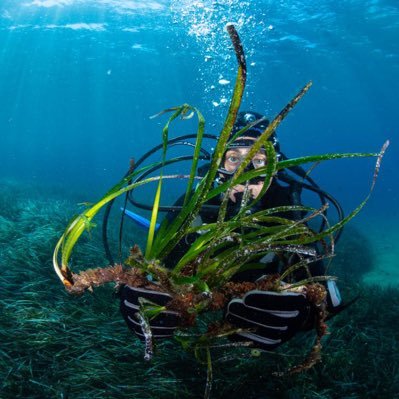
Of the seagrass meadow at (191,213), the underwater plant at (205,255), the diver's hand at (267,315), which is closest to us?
the underwater plant at (205,255)

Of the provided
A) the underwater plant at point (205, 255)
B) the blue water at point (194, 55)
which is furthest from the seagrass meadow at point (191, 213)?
the blue water at point (194, 55)

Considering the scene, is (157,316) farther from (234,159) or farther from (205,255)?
(234,159)

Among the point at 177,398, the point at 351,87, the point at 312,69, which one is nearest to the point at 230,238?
the point at 177,398

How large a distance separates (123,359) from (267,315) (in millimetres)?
2749

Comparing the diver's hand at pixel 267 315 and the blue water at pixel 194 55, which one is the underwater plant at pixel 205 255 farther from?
the blue water at pixel 194 55

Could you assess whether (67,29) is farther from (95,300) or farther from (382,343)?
(382,343)

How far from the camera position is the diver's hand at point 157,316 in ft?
5.35

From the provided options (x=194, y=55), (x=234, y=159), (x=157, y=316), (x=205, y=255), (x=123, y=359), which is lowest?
(x=123, y=359)

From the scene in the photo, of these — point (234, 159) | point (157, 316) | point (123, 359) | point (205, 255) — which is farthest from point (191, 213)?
point (123, 359)

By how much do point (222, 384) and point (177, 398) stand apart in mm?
488

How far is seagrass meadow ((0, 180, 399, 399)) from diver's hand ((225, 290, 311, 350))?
999 millimetres

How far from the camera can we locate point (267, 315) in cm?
180

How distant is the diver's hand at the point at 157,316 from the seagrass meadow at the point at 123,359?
3.81 feet

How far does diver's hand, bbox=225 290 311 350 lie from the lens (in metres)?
1.68
